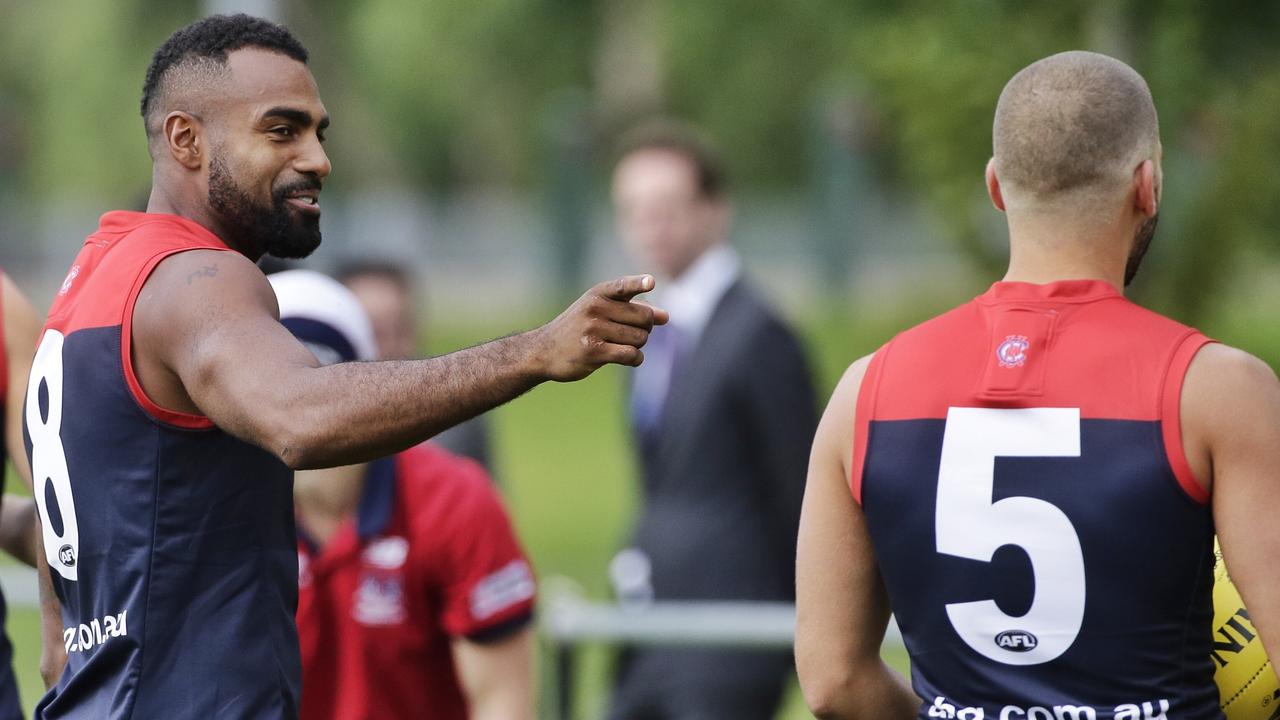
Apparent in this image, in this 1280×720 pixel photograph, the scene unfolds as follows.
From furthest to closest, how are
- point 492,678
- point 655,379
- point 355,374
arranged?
point 655,379, point 492,678, point 355,374

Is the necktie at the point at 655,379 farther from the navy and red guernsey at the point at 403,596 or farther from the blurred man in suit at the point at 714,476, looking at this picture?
the navy and red guernsey at the point at 403,596

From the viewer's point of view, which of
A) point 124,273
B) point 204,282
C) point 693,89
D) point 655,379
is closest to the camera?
point 204,282

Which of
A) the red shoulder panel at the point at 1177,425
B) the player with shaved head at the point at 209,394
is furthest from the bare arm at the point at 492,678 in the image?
the red shoulder panel at the point at 1177,425

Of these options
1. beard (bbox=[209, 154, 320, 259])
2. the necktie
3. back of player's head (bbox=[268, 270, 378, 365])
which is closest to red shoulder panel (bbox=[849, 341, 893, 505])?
beard (bbox=[209, 154, 320, 259])

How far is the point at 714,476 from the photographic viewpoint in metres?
6.27

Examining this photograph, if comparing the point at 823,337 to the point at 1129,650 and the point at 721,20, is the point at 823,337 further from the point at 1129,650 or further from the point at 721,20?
the point at 1129,650

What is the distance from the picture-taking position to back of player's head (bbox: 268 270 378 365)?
414 cm

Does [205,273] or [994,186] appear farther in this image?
[994,186]

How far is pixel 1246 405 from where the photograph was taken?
8.96 feet

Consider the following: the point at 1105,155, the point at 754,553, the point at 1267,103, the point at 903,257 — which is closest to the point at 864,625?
the point at 1105,155

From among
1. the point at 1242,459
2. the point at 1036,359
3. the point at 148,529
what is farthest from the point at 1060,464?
the point at 148,529

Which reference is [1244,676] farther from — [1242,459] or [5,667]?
[5,667]

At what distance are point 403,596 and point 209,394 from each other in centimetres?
153

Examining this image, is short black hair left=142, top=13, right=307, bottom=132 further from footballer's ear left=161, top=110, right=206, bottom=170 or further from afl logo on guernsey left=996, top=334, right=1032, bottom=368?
afl logo on guernsey left=996, top=334, right=1032, bottom=368
